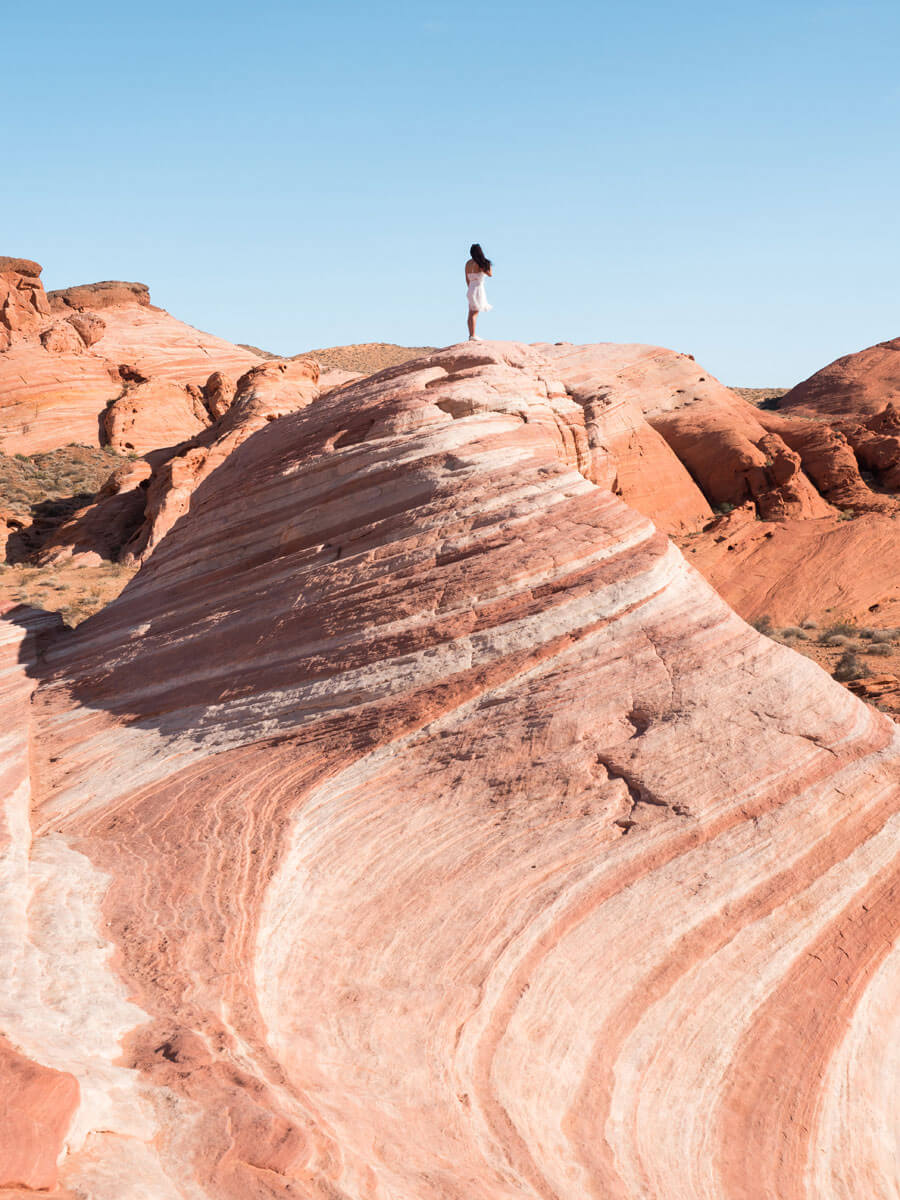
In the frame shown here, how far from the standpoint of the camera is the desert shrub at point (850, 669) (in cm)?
1570

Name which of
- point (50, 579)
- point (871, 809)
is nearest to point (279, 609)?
point (871, 809)

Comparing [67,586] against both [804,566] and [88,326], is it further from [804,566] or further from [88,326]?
[88,326]

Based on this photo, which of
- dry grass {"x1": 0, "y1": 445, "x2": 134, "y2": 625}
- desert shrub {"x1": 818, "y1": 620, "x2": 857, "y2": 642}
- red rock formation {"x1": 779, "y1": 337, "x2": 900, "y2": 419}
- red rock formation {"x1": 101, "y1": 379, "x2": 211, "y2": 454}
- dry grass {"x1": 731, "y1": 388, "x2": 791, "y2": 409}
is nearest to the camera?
desert shrub {"x1": 818, "y1": 620, "x2": 857, "y2": 642}

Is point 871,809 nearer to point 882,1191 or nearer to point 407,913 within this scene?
point 882,1191

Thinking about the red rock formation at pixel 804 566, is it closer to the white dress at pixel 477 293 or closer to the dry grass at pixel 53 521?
the white dress at pixel 477 293

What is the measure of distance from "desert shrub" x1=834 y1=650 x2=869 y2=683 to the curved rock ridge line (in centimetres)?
756

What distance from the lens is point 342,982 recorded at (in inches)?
225

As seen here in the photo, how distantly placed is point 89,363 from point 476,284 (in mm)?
32721

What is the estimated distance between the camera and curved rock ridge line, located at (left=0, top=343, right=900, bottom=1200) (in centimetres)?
455

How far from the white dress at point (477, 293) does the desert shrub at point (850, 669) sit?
8.59 meters

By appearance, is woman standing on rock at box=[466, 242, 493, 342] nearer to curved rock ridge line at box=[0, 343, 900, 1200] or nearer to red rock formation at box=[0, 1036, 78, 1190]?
curved rock ridge line at box=[0, 343, 900, 1200]

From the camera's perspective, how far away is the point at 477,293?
12305mm

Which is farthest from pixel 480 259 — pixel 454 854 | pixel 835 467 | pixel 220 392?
pixel 220 392

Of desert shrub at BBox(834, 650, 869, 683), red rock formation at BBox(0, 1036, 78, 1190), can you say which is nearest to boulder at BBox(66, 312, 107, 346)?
desert shrub at BBox(834, 650, 869, 683)
